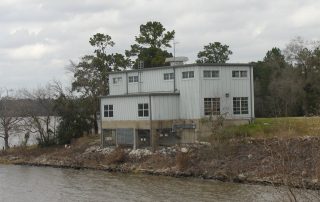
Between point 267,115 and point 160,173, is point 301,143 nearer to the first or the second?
point 160,173

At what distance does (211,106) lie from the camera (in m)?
51.2

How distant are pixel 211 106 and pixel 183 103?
273 centimetres

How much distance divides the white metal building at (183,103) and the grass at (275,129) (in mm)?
2645

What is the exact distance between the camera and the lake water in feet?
113

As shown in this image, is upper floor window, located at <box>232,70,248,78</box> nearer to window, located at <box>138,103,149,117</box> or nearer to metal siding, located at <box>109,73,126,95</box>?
window, located at <box>138,103,149,117</box>

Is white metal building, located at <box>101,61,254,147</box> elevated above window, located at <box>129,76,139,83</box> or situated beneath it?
situated beneath

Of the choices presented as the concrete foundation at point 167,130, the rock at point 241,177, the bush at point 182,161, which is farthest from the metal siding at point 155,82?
the rock at point 241,177

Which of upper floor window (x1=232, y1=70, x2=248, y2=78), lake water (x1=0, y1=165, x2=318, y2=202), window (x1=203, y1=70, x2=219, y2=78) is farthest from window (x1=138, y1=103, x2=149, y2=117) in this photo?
upper floor window (x1=232, y1=70, x2=248, y2=78)

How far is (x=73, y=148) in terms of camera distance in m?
59.6

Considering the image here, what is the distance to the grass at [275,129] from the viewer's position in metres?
45.1

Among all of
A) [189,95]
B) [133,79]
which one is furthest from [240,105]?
[133,79]

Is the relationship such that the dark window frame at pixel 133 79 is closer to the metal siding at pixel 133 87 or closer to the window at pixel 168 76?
the metal siding at pixel 133 87

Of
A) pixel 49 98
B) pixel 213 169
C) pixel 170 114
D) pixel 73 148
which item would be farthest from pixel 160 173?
pixel 49 98

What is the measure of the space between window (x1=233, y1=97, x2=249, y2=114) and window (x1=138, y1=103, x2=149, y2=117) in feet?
26.3
